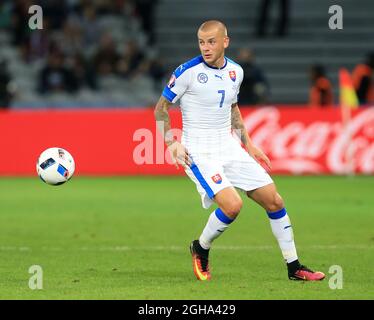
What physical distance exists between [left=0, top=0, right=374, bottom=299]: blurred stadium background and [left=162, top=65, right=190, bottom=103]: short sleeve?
5.12ft

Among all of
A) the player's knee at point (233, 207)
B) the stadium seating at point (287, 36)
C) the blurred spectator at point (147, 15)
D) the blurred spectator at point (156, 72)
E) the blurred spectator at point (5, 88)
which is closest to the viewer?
the player's knee at point (233, 207)

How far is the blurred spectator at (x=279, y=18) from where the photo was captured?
28438 mm

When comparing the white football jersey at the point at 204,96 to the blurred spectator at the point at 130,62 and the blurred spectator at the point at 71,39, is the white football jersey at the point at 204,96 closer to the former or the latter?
the blurred spectator at the point at 130,62

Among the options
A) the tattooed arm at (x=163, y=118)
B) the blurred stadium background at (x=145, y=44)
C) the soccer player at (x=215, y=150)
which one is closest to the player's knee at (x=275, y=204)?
the soccer player at (x=215, y=150)

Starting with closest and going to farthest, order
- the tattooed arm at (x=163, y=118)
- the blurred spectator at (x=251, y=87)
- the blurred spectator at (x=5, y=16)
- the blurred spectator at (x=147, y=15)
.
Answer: the tattooed arm at (x=163, y=118) < the blurred spectator at (x=251, y=87) < the blurred spectator at (x=5, y=16) < the blurred spectator at (x=147, y=15)

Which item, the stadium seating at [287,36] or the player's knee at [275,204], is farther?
the stadium seating at [287,36]

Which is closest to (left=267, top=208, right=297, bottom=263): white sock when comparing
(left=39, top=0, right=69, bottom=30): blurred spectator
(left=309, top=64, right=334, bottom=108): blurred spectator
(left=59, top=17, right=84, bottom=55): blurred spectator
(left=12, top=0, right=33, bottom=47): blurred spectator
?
(left=309, top=64, right=334, bottom=108): blurred spectator

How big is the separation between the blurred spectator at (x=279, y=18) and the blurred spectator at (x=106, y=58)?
4242 mm

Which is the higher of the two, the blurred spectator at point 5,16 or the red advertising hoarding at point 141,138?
the blurred spectator at point 5,16

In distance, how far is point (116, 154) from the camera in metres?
22.1

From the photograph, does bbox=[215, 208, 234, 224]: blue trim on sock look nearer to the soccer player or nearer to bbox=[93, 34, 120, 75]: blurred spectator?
the soccer player

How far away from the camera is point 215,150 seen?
31.9 feet

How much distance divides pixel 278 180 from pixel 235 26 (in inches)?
386

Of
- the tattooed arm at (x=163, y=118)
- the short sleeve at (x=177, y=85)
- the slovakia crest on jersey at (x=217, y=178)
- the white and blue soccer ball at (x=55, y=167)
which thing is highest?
the short sleeve at (x=177, y=85)
